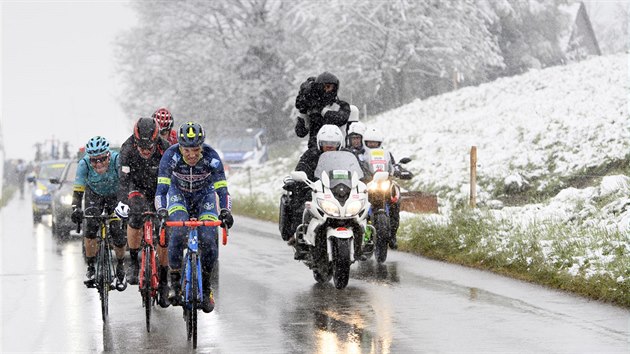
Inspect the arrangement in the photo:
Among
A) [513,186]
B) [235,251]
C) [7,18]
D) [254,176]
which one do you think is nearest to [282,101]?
[254,176]

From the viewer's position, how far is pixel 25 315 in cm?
1151

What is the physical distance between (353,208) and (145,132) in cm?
278

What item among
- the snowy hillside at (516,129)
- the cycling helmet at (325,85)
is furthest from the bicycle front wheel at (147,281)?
the snowy hillside at (516,129)

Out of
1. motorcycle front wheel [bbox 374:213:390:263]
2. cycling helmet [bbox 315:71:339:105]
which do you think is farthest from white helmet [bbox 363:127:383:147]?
motorcycle front wheel [bbox 374:213:390:263]

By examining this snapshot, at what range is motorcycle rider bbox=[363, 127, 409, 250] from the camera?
16.0 m

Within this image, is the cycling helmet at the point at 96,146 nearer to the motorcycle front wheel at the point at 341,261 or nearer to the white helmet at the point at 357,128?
the motorcycle front wheel at the point at 341,261

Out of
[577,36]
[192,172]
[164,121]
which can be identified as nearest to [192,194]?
[192,172]

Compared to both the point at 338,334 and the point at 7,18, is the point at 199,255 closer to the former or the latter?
the point at 338,334

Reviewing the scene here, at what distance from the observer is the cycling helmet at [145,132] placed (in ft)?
37.2

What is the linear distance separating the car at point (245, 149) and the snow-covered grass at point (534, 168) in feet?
33.2

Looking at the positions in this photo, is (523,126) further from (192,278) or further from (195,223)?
(192,278)

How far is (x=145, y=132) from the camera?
37.2ft

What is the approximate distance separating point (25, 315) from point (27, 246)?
9.94 metres

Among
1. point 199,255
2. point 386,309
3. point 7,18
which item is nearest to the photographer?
point 199,255
